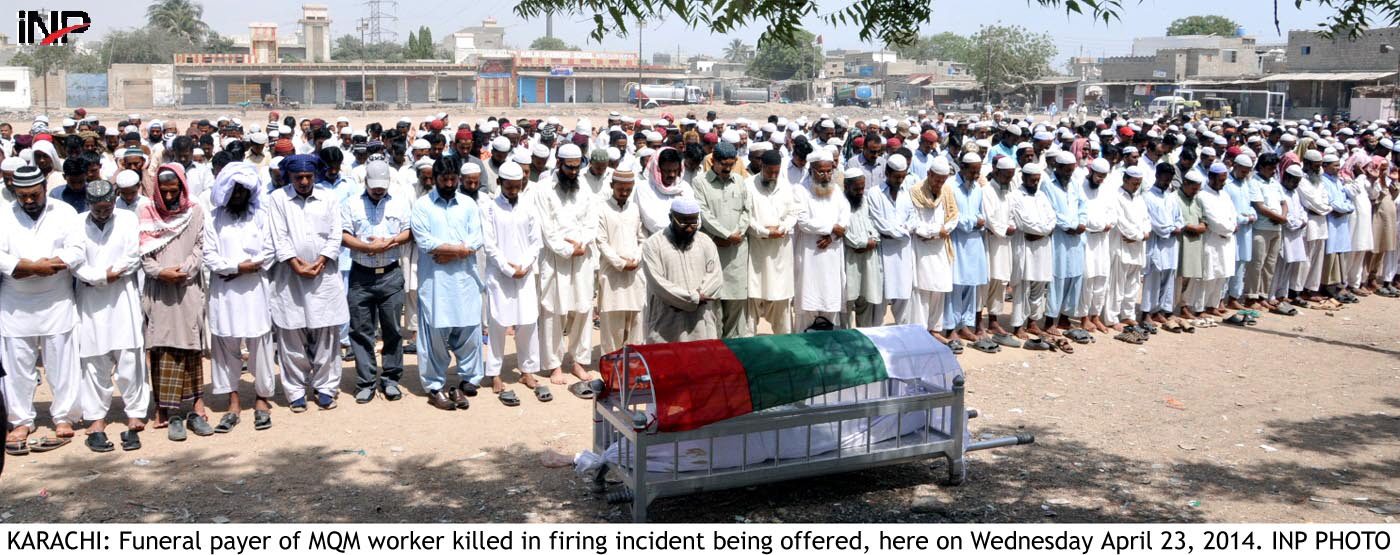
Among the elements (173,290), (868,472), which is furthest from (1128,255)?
(173,290)

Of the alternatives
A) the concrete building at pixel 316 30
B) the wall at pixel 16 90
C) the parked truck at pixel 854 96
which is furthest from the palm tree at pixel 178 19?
the parked truck at pixel 854 96

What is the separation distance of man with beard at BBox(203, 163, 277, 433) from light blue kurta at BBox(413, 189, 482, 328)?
930 millimetres

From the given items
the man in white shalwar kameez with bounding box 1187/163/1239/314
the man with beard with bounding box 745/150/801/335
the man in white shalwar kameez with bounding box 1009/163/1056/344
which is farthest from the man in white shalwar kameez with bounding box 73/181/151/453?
the man in white shalwar kameez with bounding box 1187/163/1239/314

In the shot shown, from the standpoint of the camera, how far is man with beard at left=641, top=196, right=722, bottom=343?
708 cm

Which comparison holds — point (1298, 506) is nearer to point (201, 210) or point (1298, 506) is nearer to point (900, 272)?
point (900, 272)

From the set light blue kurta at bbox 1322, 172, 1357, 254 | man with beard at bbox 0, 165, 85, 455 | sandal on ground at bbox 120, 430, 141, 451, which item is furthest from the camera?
light blue kurta at bbox 1322, 172, 1357, 254

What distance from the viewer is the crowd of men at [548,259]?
6.81m

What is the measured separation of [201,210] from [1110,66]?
5921 cm

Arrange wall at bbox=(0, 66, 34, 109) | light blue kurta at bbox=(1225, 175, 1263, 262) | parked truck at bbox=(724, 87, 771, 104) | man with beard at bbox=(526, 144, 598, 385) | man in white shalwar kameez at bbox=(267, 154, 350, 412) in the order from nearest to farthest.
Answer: man in white shalwar kameez at bbox=(267, 154, 350, 412) → man with beard at bbox=(526, 144, 598, 385) → light blue kurta at bbox=(1225, 175, 1263, 262) → wall at bbox=(0, 66, 34, 109) → parked truck at bbox=(724, 87, 771, 104)

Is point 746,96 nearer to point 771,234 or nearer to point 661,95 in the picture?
point 661,95

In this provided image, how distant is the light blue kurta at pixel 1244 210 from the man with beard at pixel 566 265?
645cm

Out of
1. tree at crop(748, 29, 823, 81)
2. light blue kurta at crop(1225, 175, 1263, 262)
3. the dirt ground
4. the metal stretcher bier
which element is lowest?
the dirt ground

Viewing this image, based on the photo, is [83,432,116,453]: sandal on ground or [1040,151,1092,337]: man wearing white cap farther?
[1040,151,1092,337]: man wearing white cap

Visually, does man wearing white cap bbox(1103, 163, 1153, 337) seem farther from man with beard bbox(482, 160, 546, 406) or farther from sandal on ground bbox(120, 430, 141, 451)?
sandal on ground bbox(120, 430, 141, 451)
